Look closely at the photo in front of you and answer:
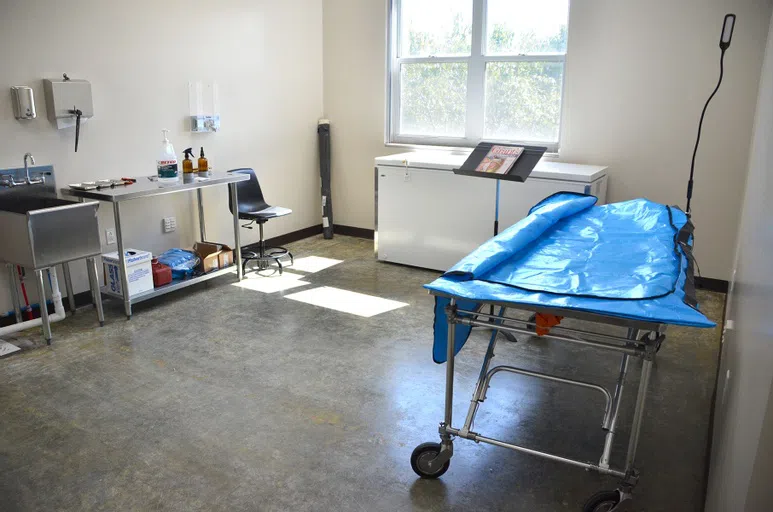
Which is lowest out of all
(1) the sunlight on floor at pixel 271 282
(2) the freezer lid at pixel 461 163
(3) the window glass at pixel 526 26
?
(1) the sunlight on floor at pixel 271 282

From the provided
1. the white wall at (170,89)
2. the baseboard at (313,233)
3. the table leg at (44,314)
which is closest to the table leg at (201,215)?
the white wall at (170,89)

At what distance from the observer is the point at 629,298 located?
194cm

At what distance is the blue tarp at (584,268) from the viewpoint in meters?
1.93

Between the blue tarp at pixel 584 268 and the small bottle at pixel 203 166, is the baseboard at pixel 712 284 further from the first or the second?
the small bottle at pixel 203 166

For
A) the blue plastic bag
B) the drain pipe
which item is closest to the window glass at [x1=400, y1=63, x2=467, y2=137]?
the blue plastic bag

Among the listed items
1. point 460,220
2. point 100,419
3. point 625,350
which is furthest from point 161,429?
point 460,220

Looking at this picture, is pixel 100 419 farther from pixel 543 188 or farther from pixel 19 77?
pixel 543 188

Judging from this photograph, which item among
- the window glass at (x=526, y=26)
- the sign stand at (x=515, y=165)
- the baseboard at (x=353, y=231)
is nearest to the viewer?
the sign stand at (x=515, y=165)

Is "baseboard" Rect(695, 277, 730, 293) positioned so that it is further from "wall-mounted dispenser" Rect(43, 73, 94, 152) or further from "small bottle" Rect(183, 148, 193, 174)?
"wall-mounted dispenser" Rect(43, 73, 94, 152)

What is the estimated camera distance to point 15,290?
147 inches

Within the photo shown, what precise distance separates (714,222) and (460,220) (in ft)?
6.18

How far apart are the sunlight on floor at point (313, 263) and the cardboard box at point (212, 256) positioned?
2.12 ft

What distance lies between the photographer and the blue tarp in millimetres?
1934

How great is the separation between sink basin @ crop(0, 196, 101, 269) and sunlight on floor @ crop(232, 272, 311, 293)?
1.24 meters
